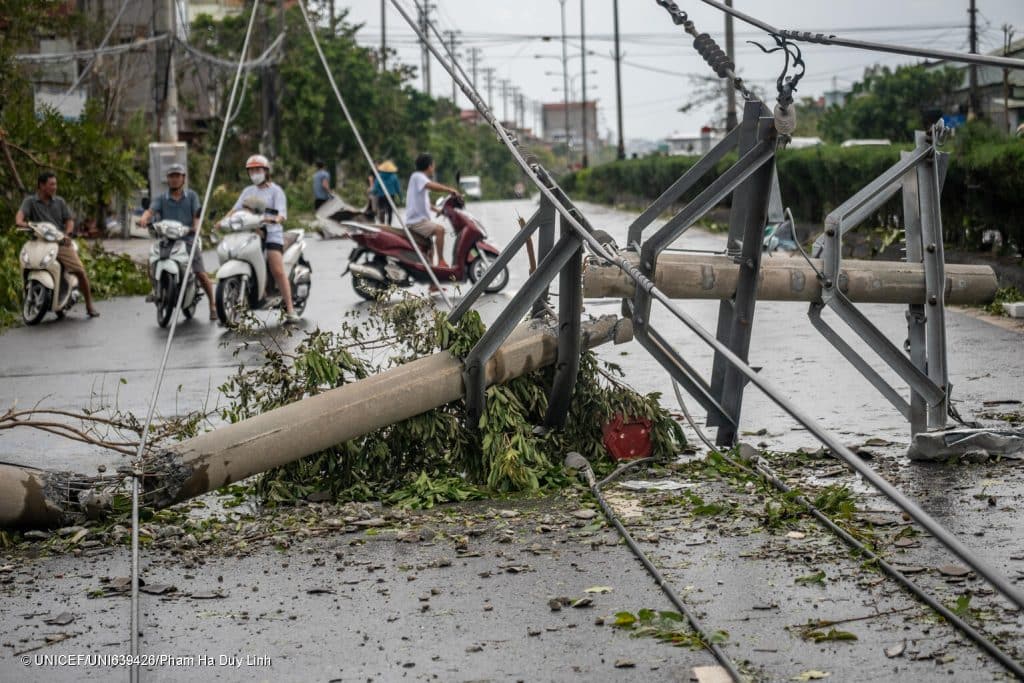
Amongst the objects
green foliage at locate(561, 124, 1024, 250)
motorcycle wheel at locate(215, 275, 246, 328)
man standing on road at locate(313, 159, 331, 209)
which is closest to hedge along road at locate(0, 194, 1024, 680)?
motorcycle wheel at locate(215, 275, 246, 328)

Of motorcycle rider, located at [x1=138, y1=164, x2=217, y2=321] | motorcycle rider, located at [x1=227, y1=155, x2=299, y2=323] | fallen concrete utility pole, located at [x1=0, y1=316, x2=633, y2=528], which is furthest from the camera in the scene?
motorcycle rider, located at [x1=138, y1=164, x2=217, y2=321]

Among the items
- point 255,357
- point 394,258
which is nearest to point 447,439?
point 255,357

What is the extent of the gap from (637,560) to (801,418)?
5.94 feet

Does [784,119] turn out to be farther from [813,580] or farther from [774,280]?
[813,580]

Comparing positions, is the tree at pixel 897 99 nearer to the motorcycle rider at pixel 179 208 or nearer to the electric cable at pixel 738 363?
the motorcycle rider at pixel 179 208

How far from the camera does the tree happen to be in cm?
5306

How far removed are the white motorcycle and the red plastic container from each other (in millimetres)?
8890

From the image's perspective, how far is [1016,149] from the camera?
1595cm

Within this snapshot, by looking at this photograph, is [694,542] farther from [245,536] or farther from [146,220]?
[146,220]

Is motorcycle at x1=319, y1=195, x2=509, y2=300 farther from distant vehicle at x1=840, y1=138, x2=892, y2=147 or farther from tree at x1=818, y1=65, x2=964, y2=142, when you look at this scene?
tree at x1=818, y1=65, x2=964, y2=142

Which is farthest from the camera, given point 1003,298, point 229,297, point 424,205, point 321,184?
point 321,184

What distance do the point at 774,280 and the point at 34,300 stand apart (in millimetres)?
11226

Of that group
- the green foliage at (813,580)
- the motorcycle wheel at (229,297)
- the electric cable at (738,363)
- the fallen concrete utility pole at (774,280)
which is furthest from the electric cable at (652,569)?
the motorcycle wheel at (229,297)

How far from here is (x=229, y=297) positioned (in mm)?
15914
